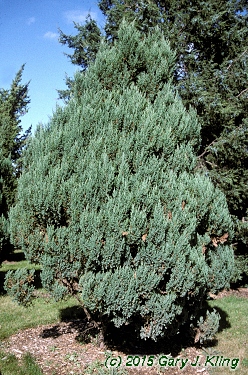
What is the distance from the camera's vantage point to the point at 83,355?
458 centimetres

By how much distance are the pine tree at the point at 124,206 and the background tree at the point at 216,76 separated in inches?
169

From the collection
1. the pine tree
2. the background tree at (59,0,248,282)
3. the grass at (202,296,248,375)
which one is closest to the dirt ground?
the grass at (202,296,248,375)

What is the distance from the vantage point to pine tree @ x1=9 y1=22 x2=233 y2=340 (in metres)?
3.82

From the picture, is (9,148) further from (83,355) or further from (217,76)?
(83,355)

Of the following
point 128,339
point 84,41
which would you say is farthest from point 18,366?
point 84,41

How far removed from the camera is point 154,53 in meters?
5.14

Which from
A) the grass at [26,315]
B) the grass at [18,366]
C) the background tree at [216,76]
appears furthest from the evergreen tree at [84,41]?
the grass at [18,366]

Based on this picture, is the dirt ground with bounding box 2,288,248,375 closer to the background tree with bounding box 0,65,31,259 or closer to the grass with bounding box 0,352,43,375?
the grass with bounding box 0,352,43,375

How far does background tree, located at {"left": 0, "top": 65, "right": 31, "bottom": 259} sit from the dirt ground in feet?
10.4

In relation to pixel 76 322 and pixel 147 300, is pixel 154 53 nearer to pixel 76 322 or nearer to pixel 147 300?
pixel 147 300

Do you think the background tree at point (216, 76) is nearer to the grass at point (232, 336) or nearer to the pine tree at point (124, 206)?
the grass at point (232, 336)

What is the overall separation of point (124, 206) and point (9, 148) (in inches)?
424

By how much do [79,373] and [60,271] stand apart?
1.36 metres

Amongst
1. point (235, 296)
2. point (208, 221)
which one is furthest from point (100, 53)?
point (235, 296)
